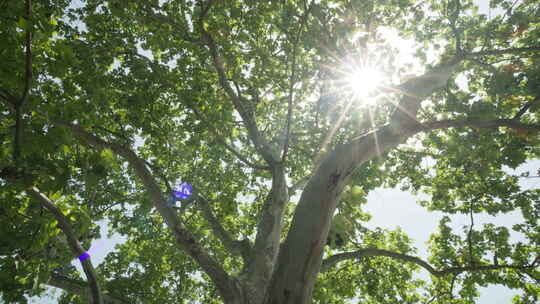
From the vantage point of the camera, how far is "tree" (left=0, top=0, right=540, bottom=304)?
311cm

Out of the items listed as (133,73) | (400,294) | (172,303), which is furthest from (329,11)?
(172,303)

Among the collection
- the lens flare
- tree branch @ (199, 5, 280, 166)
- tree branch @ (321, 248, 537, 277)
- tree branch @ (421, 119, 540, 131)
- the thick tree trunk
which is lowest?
the thick tree trunk

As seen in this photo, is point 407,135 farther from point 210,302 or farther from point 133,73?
point 210,302

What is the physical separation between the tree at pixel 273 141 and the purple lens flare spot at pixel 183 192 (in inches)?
5.1

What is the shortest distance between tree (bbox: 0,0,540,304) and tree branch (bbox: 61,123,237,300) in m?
0.02

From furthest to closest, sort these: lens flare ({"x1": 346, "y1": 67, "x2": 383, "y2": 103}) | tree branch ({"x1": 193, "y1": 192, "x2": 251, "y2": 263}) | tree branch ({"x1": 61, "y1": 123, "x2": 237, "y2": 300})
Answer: lens flare ({"x1": 346, "y1": 67, "x2": 383, "y2": 103}) < tree branch ({"x1": 193, "y1": 192, "x2": 251, "y2": 263}) < tree branch ({"x1": 61, "y1": 123, "x2": 237, "y2": 300})

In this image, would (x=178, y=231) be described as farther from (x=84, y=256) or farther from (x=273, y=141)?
(x=273, y=141)

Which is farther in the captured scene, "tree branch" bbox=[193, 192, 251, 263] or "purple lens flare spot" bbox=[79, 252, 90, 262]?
"tree branch" bbox=[193, 192, 251, 263]

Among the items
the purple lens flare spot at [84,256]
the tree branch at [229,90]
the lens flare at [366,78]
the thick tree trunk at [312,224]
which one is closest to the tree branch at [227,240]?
the tree branch at [229,90]

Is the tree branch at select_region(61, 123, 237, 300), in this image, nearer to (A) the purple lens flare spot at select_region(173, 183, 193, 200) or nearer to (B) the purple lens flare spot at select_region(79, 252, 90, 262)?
(A) the purple lens flare spot at select_region(173, 183, 193, 200)

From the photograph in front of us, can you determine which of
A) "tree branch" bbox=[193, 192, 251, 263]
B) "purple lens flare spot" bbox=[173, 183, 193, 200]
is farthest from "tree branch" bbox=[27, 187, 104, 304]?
"purple lens flare spot" bbox=[173, 183, 193, 200]

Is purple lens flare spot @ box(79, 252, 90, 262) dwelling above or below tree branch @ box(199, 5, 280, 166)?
below

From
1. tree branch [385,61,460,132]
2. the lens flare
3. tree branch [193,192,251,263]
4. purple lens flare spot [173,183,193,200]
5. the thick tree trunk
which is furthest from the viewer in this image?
the lens flare

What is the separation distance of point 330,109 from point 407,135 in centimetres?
505
